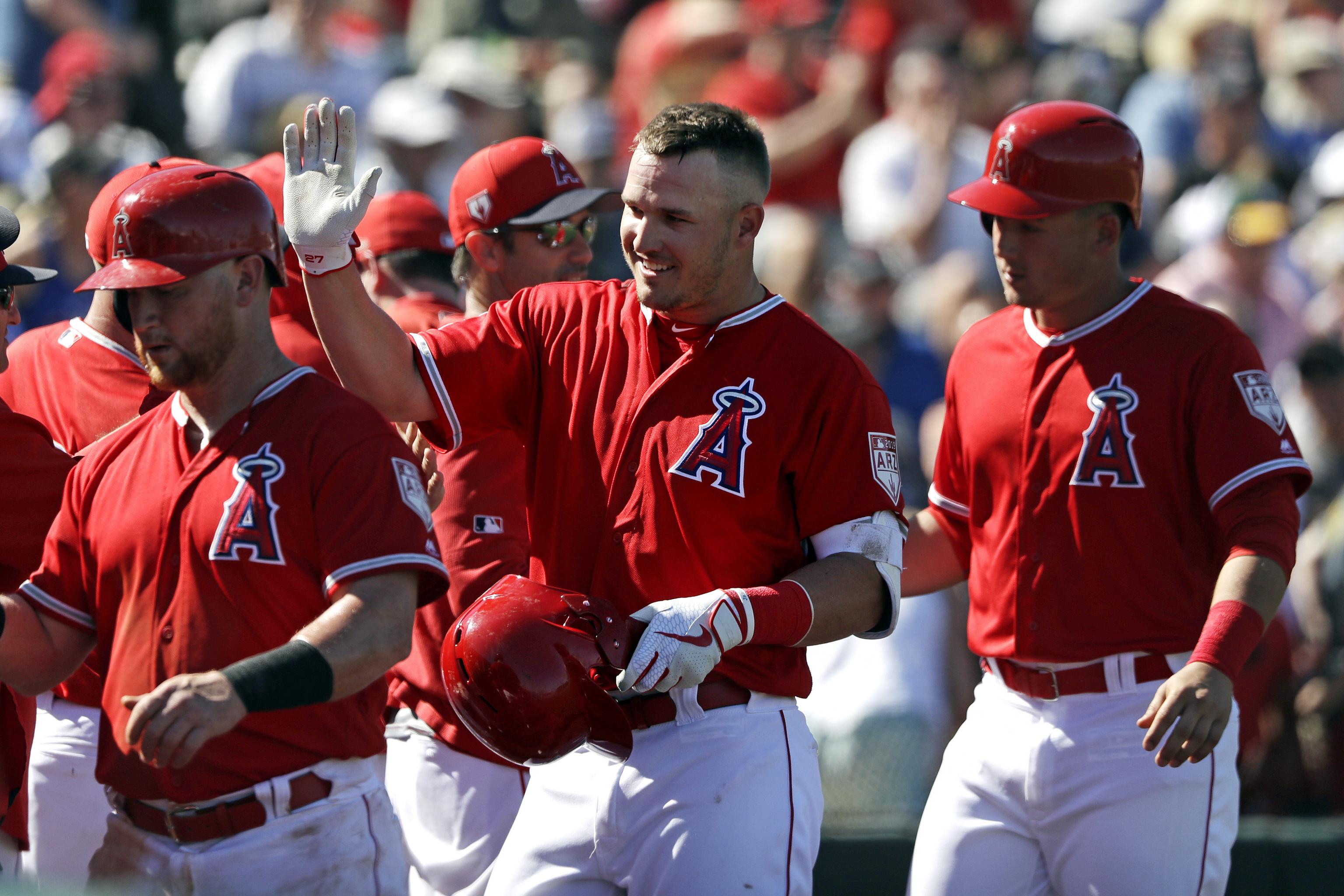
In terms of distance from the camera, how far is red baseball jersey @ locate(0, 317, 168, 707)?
454 centimetres

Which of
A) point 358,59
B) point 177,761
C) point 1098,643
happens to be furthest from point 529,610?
point 358,59

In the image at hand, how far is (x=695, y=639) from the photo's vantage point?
11.6 ft

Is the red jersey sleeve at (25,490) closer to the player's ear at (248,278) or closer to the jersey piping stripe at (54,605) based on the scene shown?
the jersey piping stripe at (54,605)

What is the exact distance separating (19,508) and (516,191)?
1.86 metres

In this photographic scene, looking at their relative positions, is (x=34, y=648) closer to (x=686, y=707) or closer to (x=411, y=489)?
(x=411, y=489)

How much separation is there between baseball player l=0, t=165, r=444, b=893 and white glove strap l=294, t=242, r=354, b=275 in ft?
Answer: 0.33

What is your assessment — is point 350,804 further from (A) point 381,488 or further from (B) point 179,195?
(B) point 179,195

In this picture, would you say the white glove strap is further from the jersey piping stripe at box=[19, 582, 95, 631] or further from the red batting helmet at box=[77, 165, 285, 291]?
the jersey piping stripe at box=[19, 582, 95, 631]

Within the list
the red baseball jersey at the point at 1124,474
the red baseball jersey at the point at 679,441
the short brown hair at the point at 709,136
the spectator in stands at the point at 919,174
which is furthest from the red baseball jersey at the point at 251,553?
the spectator in stands at the point at 919,174

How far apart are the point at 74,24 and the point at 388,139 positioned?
7.48 feet

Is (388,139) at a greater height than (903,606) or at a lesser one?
greater

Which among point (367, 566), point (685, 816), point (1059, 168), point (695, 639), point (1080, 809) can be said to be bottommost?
point (1080, 809)

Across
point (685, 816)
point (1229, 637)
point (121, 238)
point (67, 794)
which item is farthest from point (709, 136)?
point (67, 794)

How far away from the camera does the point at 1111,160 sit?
14.8 ft
